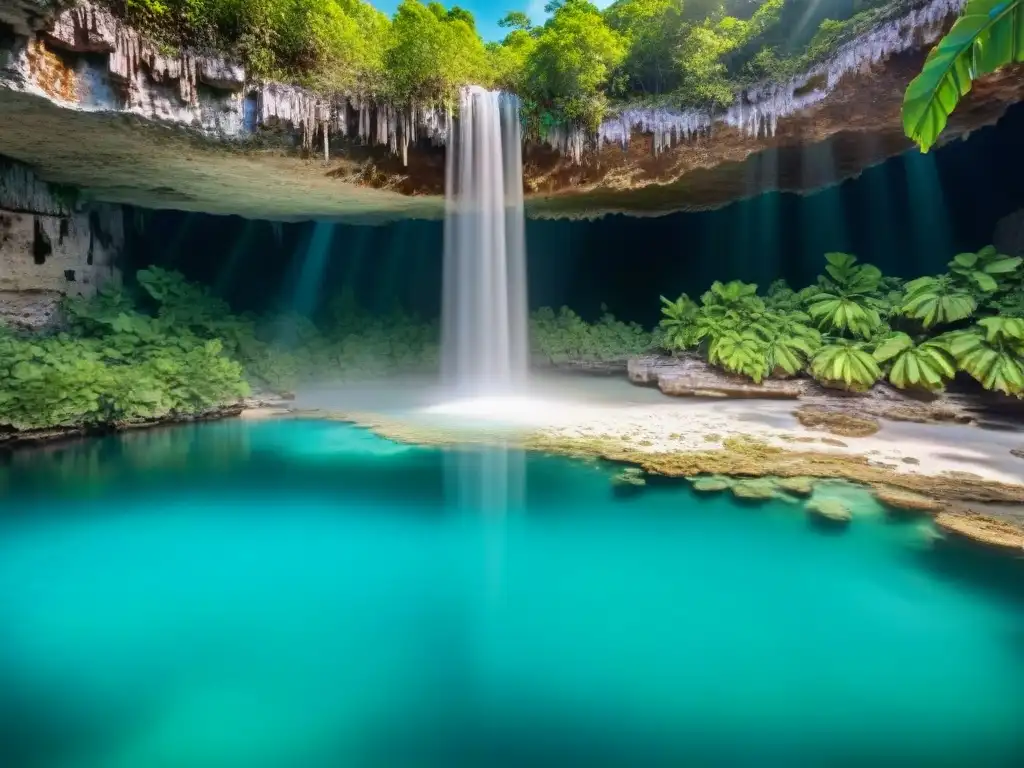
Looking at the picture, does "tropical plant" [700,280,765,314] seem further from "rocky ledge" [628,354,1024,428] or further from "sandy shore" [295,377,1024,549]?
"sandy shore" [295,377,1024,549]

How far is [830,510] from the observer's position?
5.93 meters

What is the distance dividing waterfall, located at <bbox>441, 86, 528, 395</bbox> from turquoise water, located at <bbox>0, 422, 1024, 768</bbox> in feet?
23.7

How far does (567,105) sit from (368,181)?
3922 millimetres

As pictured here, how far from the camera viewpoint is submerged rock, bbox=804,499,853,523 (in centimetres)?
584

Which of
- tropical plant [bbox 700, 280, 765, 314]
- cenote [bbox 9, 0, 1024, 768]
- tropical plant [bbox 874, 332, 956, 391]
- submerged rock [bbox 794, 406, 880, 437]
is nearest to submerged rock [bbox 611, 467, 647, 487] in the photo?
cenote [bbox 9, 0, 1024, 768]

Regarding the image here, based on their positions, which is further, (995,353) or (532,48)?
(532,48)

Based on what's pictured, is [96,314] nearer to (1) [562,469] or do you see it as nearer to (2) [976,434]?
(1) [562,469]

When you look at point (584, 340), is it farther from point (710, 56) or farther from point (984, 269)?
point (984, 269)

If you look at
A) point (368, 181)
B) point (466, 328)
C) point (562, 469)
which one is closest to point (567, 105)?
point (368, 181)

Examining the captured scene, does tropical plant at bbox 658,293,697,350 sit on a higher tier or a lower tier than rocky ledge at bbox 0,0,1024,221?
lower

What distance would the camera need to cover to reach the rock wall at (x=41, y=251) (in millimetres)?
10336

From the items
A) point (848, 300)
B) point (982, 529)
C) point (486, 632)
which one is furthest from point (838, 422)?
point (486, 632)

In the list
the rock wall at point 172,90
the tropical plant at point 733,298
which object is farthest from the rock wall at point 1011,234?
the rock wall at point 172,90

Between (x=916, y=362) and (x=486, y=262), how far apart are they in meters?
8.41
